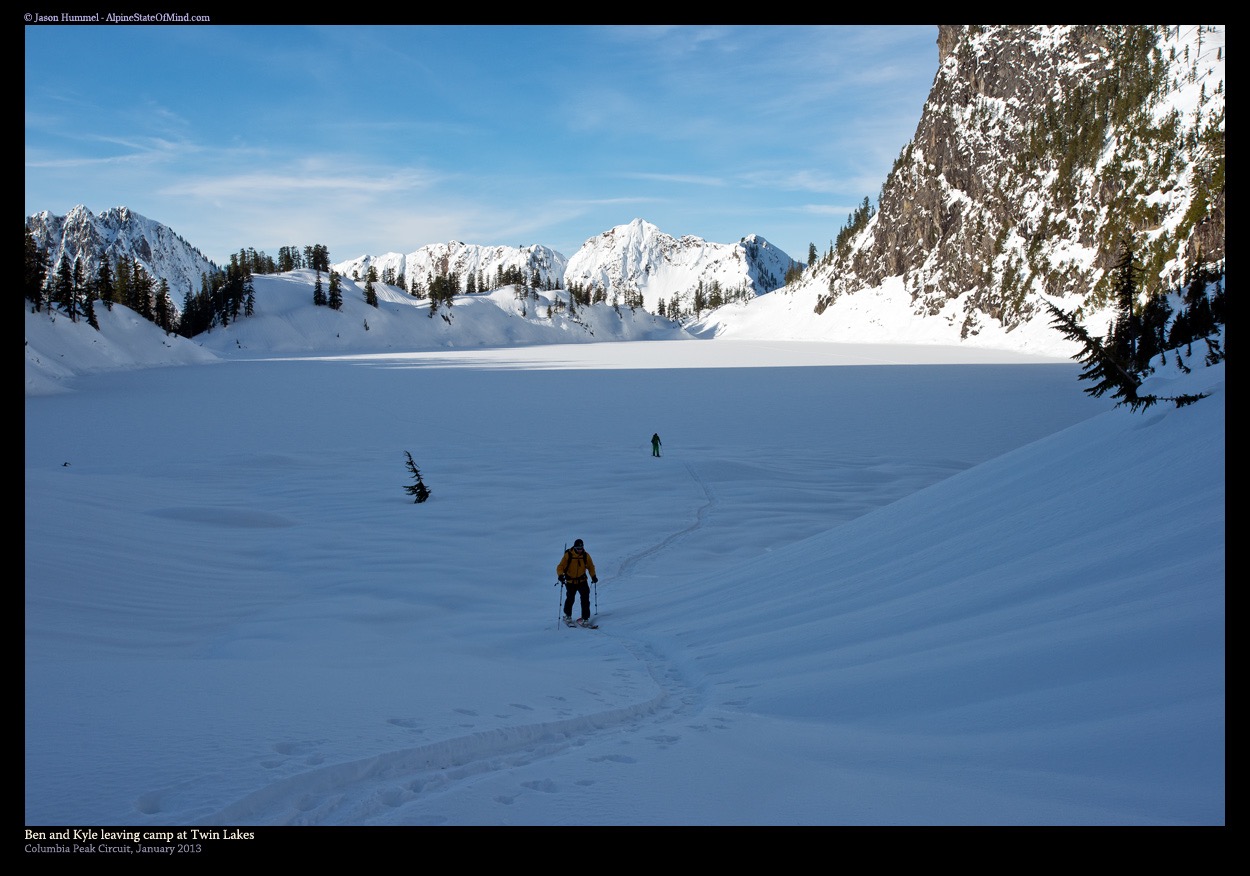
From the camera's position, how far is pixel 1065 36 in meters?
120

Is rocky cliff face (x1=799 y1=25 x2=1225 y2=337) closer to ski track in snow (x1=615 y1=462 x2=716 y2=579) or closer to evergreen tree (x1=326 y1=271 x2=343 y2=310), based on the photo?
ski track in snow (x1=615 y1=462 x2=716 y2=579)

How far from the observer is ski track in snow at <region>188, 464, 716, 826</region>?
325 cm

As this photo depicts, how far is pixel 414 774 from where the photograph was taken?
3.78 m

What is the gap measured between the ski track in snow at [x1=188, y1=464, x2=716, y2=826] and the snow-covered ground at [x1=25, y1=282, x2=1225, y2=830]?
18mm

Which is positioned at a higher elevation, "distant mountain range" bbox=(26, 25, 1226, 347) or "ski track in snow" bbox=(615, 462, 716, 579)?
"distant mountain range" bbox=(26, 25, 1226, 347)

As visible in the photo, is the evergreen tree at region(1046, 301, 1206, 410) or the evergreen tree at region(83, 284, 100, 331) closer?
the evergreen tree at region(1046, 301, 1206, 410)

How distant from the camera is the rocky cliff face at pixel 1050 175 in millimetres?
79500

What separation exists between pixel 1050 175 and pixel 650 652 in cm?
12597

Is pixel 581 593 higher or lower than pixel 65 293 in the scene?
lower

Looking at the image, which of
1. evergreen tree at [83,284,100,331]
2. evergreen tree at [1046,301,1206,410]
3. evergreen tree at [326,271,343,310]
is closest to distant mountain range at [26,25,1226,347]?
evergreen tree at [83,284,100,331]

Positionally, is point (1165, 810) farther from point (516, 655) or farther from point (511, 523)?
point (511, 523)
